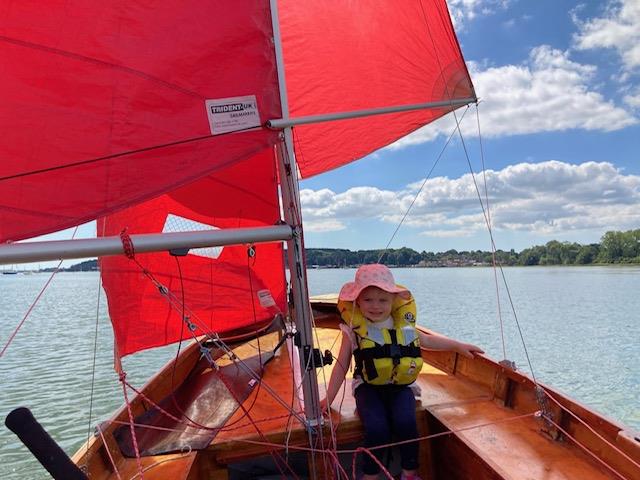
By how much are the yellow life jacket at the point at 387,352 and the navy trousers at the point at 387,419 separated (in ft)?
0.23

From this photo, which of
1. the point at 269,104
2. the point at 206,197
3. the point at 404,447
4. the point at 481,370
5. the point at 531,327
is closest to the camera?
the point at 269,104

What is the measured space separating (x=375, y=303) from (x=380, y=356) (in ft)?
0.94

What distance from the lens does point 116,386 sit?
26.3ft

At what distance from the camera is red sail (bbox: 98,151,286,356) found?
11.4ft

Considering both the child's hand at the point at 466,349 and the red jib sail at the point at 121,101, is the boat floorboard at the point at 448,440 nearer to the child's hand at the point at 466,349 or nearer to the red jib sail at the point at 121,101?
the child's hand at the point at 466,349

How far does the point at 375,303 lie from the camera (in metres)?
2.64

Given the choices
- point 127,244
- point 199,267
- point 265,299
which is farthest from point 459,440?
point 199,267

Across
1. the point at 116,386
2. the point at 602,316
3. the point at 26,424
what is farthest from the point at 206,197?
the point at 602,316

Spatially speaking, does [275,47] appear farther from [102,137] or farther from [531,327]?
[531,327]

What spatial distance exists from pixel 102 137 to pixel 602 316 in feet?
64.9

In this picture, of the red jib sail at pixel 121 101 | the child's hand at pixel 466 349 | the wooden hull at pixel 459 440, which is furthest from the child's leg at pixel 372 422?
the red jib sail at pixel 121 101

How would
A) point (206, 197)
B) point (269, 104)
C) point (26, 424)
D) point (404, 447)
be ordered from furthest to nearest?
point (206, 197) < point (404, 447) < point (269, 104) < point (26, 424)

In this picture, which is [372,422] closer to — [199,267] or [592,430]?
[592,430]

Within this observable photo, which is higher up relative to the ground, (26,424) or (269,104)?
(269,104)
